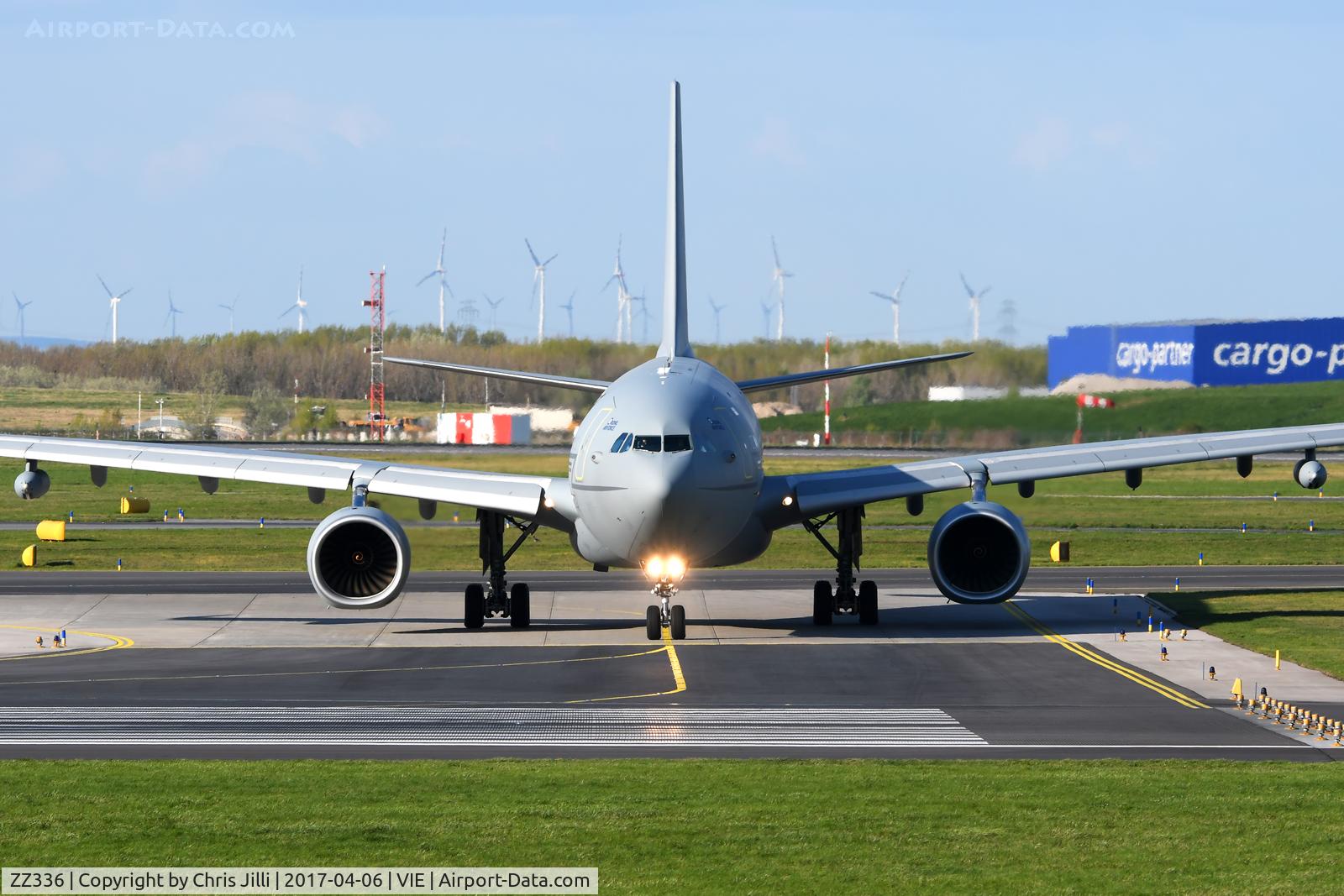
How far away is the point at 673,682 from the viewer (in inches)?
1305

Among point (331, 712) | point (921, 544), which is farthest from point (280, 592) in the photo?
point (921, 544)

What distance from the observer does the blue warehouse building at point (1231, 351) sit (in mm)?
143875

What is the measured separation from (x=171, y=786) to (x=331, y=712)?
7.86 m

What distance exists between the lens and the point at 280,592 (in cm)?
4984

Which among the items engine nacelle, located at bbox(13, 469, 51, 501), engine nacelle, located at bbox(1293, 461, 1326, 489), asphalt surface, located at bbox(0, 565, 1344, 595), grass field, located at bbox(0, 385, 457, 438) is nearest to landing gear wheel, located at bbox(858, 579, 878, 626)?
asphalt surface, located at bbox(0, 565, 1344, 595)

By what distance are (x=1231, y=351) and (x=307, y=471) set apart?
117 m

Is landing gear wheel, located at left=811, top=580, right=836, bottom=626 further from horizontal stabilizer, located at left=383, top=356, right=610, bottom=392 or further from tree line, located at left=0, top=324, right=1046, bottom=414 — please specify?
tree line, located at left=0, top=324, right=1046, bottom=414

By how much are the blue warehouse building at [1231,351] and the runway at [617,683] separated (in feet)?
332

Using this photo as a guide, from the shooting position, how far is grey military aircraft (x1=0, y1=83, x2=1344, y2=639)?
35.3 m

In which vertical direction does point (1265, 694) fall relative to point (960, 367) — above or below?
below

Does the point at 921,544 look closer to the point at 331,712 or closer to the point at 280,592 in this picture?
the point at 280,592

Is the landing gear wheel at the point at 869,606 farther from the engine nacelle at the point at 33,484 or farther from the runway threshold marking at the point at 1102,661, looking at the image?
the engine nacelle at the point at 33,484

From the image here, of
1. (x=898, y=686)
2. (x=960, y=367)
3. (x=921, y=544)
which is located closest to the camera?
(x=898, y=686)

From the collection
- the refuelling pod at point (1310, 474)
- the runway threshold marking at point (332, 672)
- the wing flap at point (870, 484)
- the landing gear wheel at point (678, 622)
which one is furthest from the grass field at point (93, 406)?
the runway threshold marking at point (332, 672)
